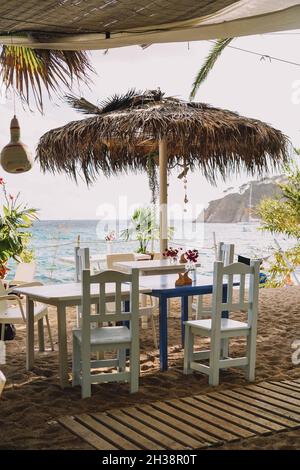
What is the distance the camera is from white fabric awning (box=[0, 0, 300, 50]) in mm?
3684

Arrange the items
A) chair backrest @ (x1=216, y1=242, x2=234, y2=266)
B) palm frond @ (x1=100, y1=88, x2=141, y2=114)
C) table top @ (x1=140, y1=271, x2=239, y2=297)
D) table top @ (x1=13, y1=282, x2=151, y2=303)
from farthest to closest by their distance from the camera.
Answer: palm frond @ (x1=100, y1=88, x2=141, y2=114) < chair backrest @ (x1=216, y1=242, x2=234, y2=266) < table top @ (x1=140, y1=271, x2=239, y2=297) < table top @ (x1=13, y1=282, x2=151, y2=303)

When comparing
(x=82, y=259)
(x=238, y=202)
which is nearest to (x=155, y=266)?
(x=82, y=259)

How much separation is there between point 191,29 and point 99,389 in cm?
257

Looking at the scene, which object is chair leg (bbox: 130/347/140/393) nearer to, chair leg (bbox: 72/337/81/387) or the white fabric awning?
chair leg (bbox: 72/337/81/387)

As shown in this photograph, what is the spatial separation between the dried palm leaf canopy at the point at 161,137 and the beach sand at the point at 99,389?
7.24ft

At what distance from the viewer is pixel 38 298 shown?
4816 mm

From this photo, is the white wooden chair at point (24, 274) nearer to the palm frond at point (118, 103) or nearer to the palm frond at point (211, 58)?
the palm frond at point (118, 103)

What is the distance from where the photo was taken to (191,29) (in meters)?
3.88

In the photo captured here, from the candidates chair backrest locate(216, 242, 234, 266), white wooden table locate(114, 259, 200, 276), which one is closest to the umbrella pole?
white wooden table locate(114, 259, 200, 276)

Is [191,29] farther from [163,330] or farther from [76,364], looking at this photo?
[76,364]

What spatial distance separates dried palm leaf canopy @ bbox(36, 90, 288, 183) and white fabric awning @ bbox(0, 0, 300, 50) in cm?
319

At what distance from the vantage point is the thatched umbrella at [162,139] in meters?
7.32

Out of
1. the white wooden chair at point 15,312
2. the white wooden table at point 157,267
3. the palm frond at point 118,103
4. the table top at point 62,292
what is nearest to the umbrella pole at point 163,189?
the palm frond at point 118,103
